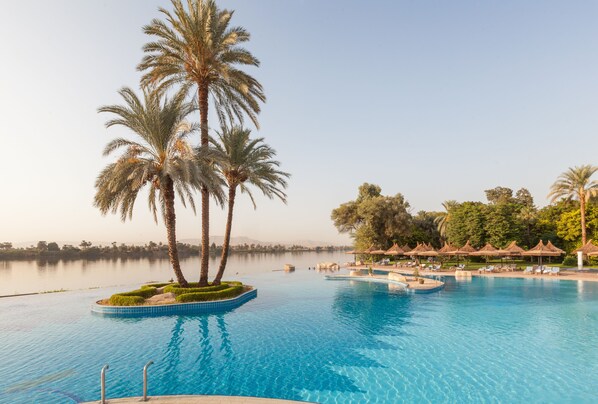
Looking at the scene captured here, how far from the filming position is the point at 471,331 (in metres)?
13.8

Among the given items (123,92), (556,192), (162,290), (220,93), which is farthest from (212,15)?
(556,192)

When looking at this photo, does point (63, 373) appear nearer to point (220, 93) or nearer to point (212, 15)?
point (220, 93)

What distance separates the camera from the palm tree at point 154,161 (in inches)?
733

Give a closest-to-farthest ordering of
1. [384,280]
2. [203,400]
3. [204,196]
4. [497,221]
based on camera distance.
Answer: [203,400] → [204,196] → [384,280] → [497,221]

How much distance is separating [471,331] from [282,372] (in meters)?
8.71

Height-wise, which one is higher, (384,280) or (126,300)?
(126,300)

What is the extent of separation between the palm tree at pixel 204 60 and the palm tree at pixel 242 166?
1322mm

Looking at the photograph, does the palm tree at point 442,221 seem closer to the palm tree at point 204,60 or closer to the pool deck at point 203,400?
the palm tree at point 204,60

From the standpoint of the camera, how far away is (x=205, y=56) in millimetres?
20969

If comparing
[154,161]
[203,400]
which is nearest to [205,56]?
[154,161]

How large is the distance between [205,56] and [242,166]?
7551mm

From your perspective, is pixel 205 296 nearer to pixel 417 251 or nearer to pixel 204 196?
pixel 204 196

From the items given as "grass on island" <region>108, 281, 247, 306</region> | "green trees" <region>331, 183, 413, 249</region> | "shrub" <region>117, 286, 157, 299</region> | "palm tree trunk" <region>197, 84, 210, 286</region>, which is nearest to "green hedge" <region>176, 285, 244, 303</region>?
"grass on island" <region>108, 281, 247, 306</region>

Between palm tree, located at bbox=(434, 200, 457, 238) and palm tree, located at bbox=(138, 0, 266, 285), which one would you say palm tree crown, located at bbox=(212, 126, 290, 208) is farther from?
palm tree, located at bbox=(434, 200, 457, 238)
